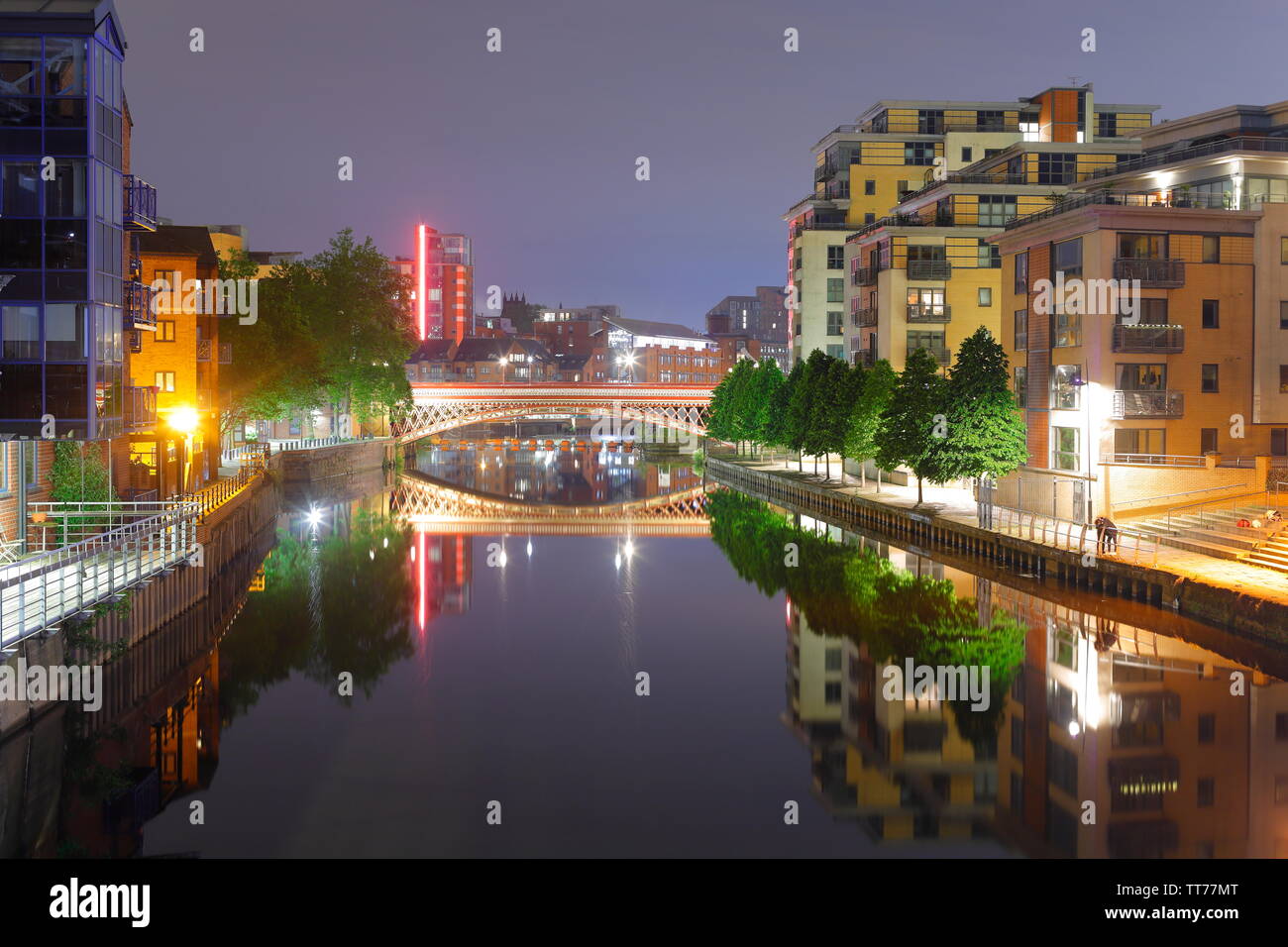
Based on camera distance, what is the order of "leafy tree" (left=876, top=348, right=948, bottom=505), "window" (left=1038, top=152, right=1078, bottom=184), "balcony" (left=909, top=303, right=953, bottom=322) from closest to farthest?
"leafy tree" (left=876, top=348, right=948, bottom=505), "window" (left=1038, top=152, right=1078, bottom=184), "balcony" (left=909, top=303, right=953, bottom=322)

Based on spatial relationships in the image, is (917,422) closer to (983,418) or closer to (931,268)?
(983,418)

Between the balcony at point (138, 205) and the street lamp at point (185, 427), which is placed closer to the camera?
the balcony at point (138, 205)

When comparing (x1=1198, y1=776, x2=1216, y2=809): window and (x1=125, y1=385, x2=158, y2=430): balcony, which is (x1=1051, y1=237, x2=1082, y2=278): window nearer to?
(x1=1198, y1=776, x2=1216, y2=809): window

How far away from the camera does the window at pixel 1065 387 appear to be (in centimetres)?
4325

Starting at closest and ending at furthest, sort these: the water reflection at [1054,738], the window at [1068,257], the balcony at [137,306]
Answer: the water reflection at [1054,738] → the balcony at [137,306] → the window at [1068,257]

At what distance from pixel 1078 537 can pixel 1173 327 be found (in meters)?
9.63

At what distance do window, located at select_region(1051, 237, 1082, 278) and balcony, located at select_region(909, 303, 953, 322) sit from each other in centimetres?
2138

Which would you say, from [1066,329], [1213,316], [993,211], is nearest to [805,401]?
[993,211]

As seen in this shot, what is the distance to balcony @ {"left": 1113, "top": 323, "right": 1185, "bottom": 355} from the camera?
42031 millimetres

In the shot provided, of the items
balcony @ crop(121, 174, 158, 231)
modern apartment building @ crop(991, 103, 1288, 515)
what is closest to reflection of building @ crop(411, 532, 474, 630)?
balcony @ crop(121, 174, 158, 231)

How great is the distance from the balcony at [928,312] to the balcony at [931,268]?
160cm

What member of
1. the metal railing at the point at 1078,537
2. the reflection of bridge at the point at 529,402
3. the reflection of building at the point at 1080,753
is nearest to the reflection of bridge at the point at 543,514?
the metal railing at the point at 1078,537

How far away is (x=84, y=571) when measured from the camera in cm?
2419

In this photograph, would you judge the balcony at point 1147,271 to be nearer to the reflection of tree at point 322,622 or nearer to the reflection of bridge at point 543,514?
the reflection of bridge at point 543,514
